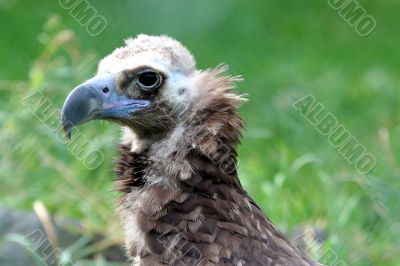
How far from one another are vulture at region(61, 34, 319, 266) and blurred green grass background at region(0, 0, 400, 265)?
79 centimetres

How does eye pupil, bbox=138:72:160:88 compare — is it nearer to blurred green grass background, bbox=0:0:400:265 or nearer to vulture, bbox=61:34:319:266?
vulture, bbox=61:34:319:266

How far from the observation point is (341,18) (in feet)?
Result: 37.7

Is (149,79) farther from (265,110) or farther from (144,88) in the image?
(265,110)

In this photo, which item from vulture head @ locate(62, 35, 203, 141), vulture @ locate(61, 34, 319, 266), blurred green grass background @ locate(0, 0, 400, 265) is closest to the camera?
vulture @ locate(61, 34, 319, 266)

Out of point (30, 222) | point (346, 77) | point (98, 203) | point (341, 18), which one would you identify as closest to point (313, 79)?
point (346, 77)

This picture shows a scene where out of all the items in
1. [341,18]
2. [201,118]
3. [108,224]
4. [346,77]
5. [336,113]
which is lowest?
[108,224]

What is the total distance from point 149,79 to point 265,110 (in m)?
3.64

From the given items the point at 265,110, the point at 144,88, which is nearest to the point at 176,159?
the point at 144,88

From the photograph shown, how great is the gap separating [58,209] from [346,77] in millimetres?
4753

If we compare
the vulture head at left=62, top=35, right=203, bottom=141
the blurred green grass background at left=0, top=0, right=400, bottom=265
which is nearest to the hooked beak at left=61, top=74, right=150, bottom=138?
the vulture head at left=62, top=35, right=203, bottom=141

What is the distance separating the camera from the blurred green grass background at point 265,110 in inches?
212

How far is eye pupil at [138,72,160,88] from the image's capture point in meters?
3.81

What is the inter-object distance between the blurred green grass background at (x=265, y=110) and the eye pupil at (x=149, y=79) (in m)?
0.83

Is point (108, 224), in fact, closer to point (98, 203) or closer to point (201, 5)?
point (98, 203)
